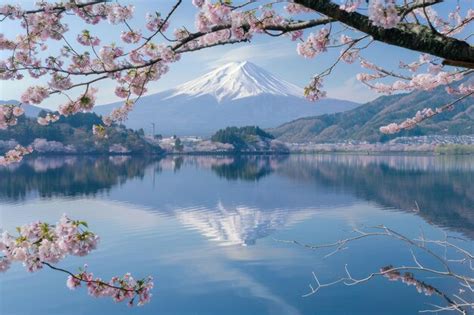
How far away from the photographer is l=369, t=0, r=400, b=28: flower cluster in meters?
2.17

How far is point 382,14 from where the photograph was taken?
7.13 ft

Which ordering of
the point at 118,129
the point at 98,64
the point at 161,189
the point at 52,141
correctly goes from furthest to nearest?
the point at 118,129 → the point at 52,141 → the point at 161,189 → the point at 98,64

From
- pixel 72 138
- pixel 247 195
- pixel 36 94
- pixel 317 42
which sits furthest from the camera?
pixel 72 138

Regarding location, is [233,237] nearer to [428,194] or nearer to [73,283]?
[73,283]

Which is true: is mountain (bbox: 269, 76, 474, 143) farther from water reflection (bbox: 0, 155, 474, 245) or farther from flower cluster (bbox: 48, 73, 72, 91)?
flower cluster (bbox: 48, 73, 72, 91)

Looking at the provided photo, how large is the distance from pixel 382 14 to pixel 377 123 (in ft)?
548

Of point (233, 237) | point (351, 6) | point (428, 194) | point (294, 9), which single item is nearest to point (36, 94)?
point (294, 9)

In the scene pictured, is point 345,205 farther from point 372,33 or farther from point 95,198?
point 372,33

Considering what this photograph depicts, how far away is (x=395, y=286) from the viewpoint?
13.8 m

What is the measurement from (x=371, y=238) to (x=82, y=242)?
18888 mm

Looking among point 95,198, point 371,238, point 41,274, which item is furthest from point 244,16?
point 95,198

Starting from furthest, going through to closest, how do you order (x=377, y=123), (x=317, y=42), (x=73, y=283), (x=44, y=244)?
1. (x=377, y=123)
2. (x=317, y=42)
3. (x=73, y=283)
4. (x=44, y=244)

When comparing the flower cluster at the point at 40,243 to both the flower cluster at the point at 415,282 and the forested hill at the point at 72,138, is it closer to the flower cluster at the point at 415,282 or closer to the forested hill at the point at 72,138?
the flower cluster at the point at 415,282

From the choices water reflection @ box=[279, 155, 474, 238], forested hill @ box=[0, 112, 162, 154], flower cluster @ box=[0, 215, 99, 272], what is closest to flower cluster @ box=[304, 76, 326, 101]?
flower cluster @ box=[0, 215, 99, 272]
